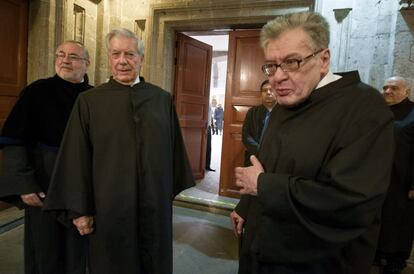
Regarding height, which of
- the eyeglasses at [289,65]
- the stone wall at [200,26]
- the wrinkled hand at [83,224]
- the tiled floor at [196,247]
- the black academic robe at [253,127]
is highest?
the stone wall at [200,26]

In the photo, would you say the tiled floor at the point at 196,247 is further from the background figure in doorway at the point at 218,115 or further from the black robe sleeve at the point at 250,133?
the background figure in doorway at the point at 218,115

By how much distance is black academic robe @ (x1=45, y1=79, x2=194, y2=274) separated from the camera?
159 cm

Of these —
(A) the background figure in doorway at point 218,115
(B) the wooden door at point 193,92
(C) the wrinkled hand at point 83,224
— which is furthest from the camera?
(A) the background figure in doorway at point 218,115

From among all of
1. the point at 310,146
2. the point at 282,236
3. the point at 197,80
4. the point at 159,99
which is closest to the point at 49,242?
the point at 159,99

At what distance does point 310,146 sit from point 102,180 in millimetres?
1100

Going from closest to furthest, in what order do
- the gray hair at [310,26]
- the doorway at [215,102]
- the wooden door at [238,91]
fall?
the gray hair at [310,26]
the wooden door at [238,91]
the doorway at [215,102]

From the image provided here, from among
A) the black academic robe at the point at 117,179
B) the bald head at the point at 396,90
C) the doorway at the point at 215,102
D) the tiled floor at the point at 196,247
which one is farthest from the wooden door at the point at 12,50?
the bald head at the point at 396,90

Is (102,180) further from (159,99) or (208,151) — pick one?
(208,151)

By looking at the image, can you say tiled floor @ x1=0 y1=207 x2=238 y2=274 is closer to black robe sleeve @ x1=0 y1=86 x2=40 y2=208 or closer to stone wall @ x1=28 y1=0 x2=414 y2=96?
black robe sleeve @ x1=0 y1=86 x2=40 y2=208

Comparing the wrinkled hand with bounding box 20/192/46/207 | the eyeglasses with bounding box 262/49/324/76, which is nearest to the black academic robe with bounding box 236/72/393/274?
the eyeglasses with bounding box 262/49/324/76

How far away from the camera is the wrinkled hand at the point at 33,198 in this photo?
1.77 m

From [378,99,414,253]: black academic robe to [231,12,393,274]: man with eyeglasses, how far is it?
5.81 feet

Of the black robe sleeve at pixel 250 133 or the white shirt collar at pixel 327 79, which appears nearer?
the white shirt collar at pixel 327 79

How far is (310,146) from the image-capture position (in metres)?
1.01
